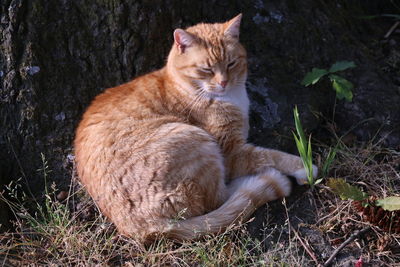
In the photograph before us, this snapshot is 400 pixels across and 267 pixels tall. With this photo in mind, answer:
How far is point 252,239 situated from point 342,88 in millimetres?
1252

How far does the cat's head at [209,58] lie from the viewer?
10.5 ft

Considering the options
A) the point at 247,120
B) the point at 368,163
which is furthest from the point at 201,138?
the point at 368,163

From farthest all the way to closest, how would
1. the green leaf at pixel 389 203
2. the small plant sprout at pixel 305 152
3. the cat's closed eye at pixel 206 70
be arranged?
the cat's closed eye at pixel 206 70 < the small plant sprout at pixel 305 152 < the green leaf at pixel 389 203

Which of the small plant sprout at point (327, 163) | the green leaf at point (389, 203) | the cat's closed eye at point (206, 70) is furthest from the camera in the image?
the cat's closed eye at point (206, 70)

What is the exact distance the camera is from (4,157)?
3.37 m

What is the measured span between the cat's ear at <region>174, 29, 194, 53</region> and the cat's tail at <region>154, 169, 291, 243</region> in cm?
94

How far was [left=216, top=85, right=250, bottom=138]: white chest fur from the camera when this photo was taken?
3305mm

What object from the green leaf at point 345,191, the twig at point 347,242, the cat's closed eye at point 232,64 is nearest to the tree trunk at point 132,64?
the cat's closed eye at point 232,64

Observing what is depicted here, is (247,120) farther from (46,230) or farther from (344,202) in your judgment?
(46,230)

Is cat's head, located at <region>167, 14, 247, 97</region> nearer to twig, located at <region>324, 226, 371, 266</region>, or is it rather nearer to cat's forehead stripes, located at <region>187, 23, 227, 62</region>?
cat's forehead stripes, located at <region>187, 23, 227, 62</region>

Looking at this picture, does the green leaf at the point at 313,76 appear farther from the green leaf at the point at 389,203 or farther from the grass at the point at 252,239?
the green leaf at the point at 389,203

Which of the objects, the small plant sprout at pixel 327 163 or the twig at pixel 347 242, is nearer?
the twig at pixel 347 242

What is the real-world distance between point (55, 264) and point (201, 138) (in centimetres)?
113

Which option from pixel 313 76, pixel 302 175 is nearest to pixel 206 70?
pixel 313 76
